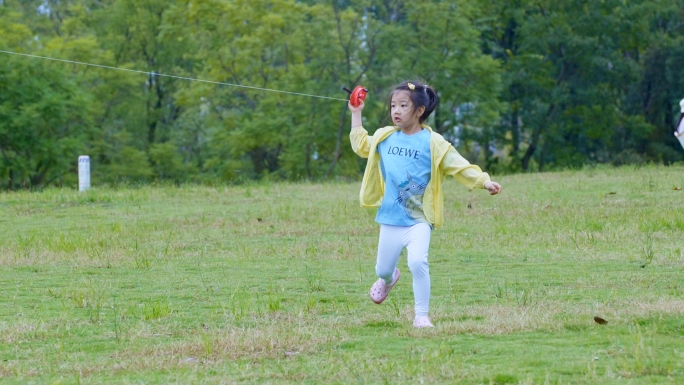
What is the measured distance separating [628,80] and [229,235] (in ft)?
110

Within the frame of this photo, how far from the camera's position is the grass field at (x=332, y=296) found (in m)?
5.14

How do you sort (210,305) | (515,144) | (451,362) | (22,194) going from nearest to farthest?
1. (451,362)
2. (210,305)
3. (22,194)
4. (515,144)

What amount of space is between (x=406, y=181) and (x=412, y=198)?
0.39 ft

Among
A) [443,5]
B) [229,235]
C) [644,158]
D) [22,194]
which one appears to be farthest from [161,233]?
[644,158]

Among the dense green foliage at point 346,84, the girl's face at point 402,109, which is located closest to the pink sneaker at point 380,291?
the girl's face at point 402,109

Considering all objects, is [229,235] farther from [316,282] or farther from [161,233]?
[316,282]

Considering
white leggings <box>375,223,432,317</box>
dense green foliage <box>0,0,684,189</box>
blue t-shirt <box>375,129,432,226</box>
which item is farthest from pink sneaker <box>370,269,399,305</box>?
dense green foliage <box>0,0,684,189</box>

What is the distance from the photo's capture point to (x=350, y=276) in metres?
8.81

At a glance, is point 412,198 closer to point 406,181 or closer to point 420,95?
point 406,181

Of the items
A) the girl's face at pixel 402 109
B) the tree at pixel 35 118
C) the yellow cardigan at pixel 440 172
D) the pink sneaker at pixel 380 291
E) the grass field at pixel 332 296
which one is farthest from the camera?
the tree at pixel 35 118

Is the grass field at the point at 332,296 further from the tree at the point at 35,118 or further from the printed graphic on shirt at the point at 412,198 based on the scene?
the tree at the point at 35,118

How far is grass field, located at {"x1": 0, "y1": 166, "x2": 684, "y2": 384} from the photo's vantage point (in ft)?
16.9

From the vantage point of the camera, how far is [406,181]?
21.3ft

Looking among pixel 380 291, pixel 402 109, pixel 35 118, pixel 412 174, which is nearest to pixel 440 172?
pixel 412 174
